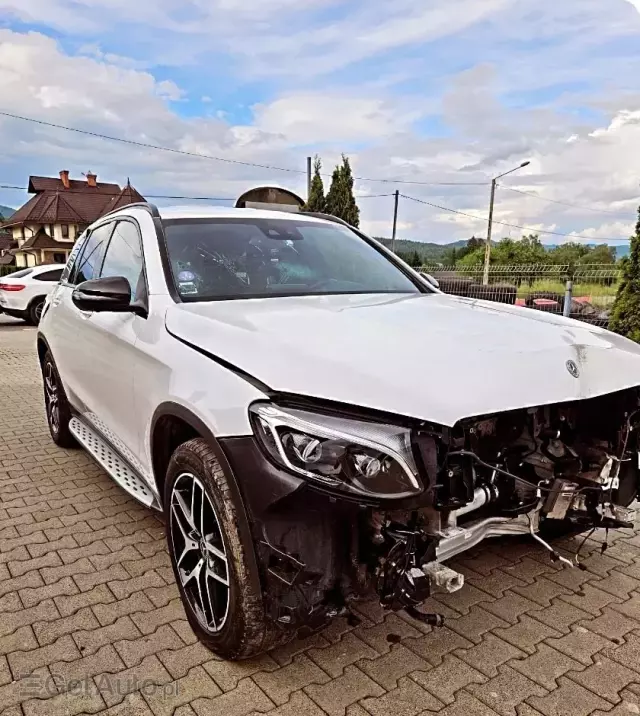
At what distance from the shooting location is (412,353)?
214 centimetres

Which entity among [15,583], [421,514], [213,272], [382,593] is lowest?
[15,583]

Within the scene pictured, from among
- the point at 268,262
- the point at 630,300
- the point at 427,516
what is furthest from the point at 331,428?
the point at 630,300

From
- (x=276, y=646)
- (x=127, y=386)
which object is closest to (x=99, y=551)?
(x=127, y=386)

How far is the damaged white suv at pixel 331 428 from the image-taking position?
6.44 feet

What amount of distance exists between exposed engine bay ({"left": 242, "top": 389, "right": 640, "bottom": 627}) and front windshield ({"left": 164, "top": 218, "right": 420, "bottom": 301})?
1.31 metres

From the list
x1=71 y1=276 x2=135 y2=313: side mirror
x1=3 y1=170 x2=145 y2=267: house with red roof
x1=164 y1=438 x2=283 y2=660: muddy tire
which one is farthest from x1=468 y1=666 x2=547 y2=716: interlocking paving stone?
x1=3 y1=170 x2=145 y2=267: house with red roof

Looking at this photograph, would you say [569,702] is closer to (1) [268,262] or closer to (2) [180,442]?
(2) [180,442]

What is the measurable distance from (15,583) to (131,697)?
1.15 meters

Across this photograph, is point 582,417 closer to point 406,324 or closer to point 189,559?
point 406,324

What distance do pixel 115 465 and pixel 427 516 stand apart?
80.9 inches

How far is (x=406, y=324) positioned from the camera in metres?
2.52

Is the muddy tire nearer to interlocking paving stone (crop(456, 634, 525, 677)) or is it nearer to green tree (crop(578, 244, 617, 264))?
interlocking paving stone (crop(456, 634, 525, 677))

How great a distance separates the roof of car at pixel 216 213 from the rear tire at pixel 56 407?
1.91 meters

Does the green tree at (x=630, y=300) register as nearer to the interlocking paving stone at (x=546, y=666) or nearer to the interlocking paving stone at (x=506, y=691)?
the interlocking paving stone at (x=546, y=666)
